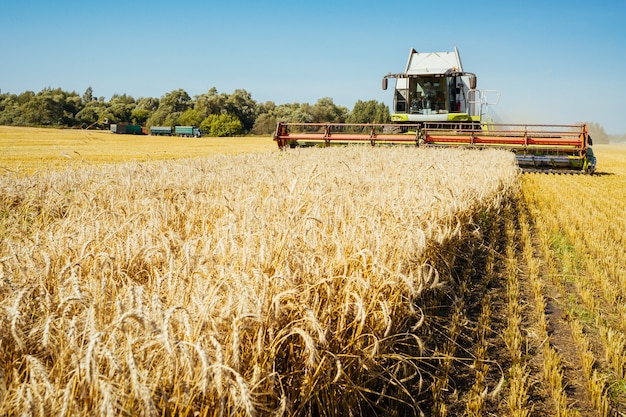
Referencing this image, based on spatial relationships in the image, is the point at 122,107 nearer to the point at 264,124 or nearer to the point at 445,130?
the point at 264,124

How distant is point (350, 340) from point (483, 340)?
1.37 meters

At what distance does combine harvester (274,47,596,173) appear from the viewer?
45.8ft

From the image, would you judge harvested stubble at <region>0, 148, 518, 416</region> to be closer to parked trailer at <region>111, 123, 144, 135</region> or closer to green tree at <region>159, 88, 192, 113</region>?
parked trailer at <region>111, 123, 144, 135</region>

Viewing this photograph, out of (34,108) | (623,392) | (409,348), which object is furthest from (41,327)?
(34,108)

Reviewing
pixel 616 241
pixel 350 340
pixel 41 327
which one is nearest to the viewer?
pixel 41 327

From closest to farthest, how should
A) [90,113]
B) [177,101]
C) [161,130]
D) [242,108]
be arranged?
[90,113] → [161,130] → [242,108] → [177,101]

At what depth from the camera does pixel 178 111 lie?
6034 centimetres

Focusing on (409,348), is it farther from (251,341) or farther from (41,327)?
(41,327)

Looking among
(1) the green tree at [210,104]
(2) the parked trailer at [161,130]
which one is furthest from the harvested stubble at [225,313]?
(1) the green tree at [210,104]

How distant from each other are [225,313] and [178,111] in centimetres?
6203

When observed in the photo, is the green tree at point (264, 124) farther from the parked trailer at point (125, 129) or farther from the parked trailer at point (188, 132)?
the parked trailer at point (125, 129)

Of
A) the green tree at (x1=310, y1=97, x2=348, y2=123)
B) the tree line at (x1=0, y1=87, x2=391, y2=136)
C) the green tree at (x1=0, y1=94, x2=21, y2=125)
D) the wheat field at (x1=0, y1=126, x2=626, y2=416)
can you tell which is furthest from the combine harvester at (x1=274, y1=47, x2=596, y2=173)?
the green tree at (x1=0, y1=94, x2=21, y2=125)

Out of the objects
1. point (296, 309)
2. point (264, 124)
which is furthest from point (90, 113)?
point (296, 309)

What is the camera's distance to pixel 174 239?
321 centimetres
